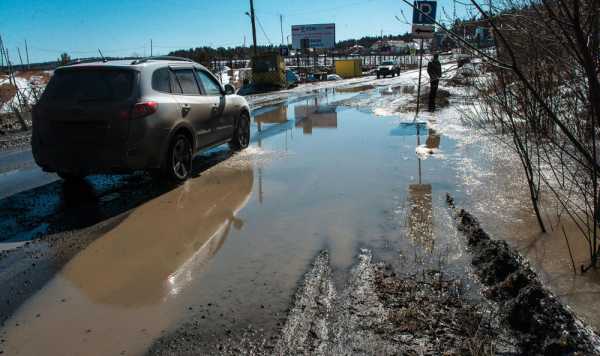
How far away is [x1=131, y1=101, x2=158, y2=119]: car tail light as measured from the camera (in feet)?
20.2

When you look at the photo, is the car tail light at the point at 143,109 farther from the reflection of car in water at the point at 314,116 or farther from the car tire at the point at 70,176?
the reflection of car in water at the point at 314,116

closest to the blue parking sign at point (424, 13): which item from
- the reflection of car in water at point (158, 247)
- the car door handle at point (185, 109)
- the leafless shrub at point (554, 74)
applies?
the leafless shrub at point (554, 74)

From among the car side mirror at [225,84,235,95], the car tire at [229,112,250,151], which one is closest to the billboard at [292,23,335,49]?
the car tire at [229,112,250,151]

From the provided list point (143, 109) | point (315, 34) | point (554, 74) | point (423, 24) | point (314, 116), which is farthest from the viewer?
point (315, 34)

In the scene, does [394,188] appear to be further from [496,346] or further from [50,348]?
[50,348]

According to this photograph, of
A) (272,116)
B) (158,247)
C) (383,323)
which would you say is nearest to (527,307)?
(383,323)

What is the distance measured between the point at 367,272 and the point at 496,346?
1309mm

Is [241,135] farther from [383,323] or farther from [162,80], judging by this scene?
[383,323]

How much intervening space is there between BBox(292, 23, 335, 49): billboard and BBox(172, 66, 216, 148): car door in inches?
2446

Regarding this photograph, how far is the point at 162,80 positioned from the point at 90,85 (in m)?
1.02

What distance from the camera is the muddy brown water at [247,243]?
3.39 m

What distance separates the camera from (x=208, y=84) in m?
8.55

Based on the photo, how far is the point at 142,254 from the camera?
4.58 m

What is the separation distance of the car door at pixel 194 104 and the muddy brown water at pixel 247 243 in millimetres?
621
